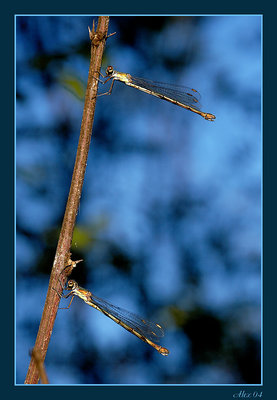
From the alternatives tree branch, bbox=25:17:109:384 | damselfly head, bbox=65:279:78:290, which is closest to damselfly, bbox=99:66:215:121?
tree branch, bbox=25:17:109:384

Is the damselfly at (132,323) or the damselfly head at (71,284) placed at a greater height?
the damselfly head at (71,284)

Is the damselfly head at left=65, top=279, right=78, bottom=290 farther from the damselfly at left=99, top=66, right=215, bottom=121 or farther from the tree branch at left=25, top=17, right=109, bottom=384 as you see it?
the damselfly at left=99, top=66, right=215, bottom=121

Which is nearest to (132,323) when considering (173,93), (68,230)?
(68,230)

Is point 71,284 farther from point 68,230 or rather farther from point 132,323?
point 68,230

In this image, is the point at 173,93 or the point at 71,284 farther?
the point at 173,93

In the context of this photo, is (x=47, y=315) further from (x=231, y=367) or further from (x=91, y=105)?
(x=231, y=367)

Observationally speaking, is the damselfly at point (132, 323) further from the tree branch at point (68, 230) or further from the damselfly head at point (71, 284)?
the tree branch at point (68, 230)

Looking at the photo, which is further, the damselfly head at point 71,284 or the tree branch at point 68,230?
the damselfly head at point 71,284

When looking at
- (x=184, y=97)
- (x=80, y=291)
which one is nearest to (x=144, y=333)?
(x=80, y=291)

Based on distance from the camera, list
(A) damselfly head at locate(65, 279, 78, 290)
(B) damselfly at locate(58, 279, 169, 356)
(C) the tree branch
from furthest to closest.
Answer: (B) damselfly at locate(58, 279, 169, 356)
(A) damselfly head at locate(65, 279, 78, 290)
(C) the tree branch

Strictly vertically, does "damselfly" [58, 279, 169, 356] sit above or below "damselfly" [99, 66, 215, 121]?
below

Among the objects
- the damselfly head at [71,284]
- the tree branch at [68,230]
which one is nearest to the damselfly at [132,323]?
the damselfly head at [71,284]
